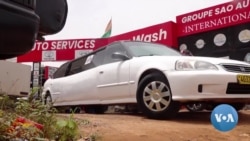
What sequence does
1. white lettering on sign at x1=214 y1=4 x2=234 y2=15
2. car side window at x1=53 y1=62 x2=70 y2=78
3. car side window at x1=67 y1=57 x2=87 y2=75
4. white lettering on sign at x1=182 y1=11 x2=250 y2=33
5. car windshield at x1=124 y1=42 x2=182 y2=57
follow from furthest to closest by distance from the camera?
white lettering on sign at x1=214 y1=4 x2=234 y2=15 < white lettering on sign at x1=182 y1=11 x2=250 y2=33 < car side window at x1=53 y1=62 x2=70 y2=78 < car side window at x1=67 y1=57 x2=87 y2=75 < car windshield at x1=124 y1=42 x2=182 y2=57

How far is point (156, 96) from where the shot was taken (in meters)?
5.14

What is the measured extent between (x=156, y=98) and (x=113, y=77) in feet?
3.52

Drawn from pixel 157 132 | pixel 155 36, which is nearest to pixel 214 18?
pixel 155 36

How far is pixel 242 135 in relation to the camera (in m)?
4.32

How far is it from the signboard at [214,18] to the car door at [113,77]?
184 inches

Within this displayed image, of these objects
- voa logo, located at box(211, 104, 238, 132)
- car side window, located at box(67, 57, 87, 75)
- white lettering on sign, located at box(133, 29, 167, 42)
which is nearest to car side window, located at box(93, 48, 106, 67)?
car side window, located at box(67, 57, 87, 75)

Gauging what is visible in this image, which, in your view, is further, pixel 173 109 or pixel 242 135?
pixel 173 109

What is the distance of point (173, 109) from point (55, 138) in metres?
2.08

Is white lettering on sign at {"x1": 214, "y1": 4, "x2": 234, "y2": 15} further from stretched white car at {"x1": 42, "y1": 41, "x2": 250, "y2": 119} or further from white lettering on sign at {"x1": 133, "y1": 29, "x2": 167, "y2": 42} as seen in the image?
stretched white car at {"x1": 42, "y1": 41, "x2": 250, "y2": 119}

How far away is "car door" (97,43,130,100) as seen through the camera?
19.0 feet

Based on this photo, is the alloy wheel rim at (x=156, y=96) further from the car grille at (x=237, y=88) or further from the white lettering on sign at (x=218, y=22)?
the white lettering on sign at (x=218, y=22)

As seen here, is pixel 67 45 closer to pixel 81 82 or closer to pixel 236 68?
pixel 81 82

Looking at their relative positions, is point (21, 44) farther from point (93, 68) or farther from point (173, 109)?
point (93, 68)

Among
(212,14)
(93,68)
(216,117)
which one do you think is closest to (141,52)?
(93,68)
